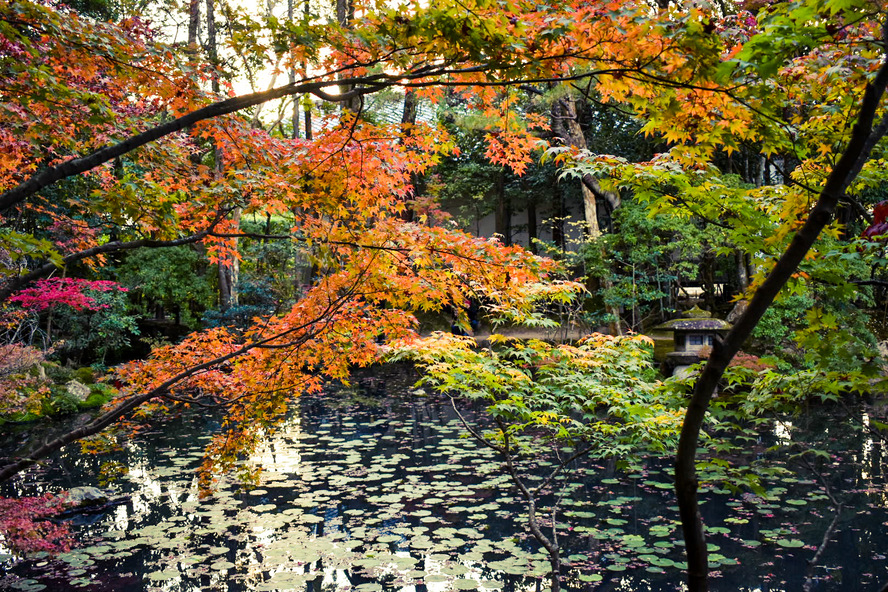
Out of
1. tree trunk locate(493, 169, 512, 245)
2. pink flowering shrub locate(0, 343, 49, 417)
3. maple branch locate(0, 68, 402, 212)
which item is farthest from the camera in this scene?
tree trunk locate(493, 169, 512, 245)

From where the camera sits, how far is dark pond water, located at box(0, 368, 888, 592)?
4.02m

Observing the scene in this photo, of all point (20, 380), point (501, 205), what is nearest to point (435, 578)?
point (20, 380)

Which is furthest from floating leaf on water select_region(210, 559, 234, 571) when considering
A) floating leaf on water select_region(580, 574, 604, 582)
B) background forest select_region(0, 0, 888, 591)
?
floating leaf on water select_region(580, 574, 604, 582)

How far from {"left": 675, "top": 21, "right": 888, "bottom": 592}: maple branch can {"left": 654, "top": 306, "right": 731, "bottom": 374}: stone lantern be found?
785cm

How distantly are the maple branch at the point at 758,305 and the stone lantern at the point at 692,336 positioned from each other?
7.85 m

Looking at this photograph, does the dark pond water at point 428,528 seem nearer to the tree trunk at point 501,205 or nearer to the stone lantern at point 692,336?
the stone lantern at point 692,336

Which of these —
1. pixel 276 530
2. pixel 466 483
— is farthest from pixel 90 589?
pixel 466 483

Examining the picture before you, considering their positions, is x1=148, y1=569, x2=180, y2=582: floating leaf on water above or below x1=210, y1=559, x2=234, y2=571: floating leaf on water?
above

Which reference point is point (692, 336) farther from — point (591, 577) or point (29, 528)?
point (29, 528)

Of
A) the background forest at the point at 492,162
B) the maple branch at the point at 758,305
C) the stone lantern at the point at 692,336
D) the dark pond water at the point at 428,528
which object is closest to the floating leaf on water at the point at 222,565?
the dark pond water at the point at 428,528

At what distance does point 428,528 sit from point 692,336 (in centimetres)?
586

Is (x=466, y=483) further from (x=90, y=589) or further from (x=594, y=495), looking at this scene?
(x=90, y=589)

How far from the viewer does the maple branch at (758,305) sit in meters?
1.15

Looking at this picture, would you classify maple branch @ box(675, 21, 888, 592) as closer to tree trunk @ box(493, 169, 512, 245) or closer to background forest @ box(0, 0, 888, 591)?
background forest @ box(0, 0, 888, 591)
